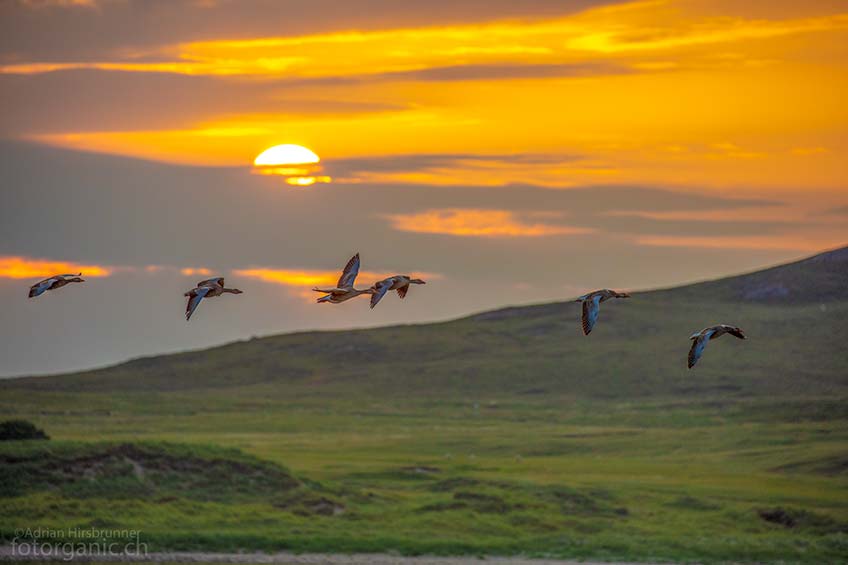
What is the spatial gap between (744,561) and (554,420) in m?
72.8

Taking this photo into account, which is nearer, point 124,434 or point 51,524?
point 51,524

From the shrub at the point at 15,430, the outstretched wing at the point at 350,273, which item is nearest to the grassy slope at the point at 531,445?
the shrub at the point at 15,430

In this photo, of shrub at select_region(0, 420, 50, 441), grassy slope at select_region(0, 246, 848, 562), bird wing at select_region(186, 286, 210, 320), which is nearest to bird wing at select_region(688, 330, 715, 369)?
bird wing at select_region(186, 286, 210, 320)

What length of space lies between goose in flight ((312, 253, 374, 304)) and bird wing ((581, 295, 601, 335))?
4.74 metres

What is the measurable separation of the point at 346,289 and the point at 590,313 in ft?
17.4

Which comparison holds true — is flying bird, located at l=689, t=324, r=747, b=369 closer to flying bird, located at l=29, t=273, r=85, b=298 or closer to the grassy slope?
flying bird, located at l=29, t=273, r=85, b=298

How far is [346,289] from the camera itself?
111 feet

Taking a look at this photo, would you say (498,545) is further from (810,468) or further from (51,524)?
(810,468)

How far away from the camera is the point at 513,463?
3501 inches

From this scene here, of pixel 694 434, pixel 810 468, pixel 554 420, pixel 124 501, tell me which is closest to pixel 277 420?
pixel 554 420

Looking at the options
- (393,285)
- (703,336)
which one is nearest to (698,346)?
(703,336)

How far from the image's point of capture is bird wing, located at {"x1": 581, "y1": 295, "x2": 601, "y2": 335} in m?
31.3

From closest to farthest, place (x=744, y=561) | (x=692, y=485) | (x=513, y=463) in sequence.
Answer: (x=744, y=561) → (x=692, y=485) → (x=513, y=463)

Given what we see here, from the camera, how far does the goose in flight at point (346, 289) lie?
33.4m
